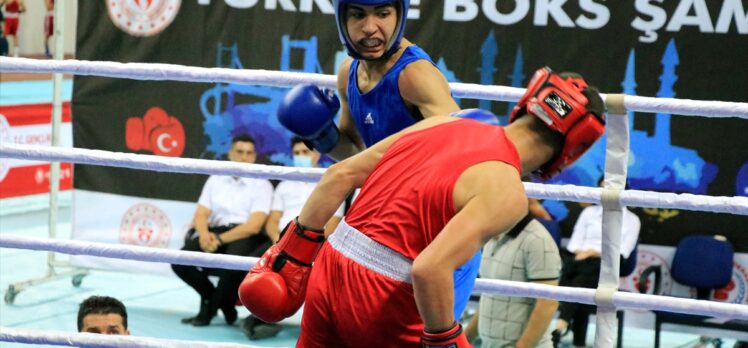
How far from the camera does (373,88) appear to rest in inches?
119

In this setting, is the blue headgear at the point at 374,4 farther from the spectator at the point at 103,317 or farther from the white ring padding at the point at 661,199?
the spectator at the point at 103,317

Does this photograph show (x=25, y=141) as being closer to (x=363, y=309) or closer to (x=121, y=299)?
(x=121, y=299)

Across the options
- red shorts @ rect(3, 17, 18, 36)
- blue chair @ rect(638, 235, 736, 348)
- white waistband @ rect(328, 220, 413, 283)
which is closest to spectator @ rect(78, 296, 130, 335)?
white waistband @ rect(328, 220, 413, 283)

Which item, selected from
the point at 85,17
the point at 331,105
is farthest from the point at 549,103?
the point at 85,17

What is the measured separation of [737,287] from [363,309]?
14.2 ft

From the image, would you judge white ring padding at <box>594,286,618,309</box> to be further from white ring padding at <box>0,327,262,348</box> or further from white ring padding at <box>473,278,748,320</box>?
white ring padding at <box>0,327,262,348</box>

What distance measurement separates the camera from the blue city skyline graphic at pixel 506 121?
20.1 ft

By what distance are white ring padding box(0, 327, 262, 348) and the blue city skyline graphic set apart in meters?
3.31

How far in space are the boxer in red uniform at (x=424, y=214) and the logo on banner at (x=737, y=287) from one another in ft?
13.5

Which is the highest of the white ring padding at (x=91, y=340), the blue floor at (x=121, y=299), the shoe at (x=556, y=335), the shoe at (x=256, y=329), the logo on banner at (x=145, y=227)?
the white ring padding at (x=91, y=340)

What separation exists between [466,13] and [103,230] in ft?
8.62

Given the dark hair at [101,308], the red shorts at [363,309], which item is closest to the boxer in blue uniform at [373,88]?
the red shorts at [363,309]

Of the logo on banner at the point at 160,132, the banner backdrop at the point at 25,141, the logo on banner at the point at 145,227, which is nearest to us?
the logo on banner at the point at 160,132

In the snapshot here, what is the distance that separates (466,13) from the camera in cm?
638
